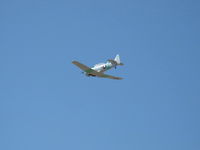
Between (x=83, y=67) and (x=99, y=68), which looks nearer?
(x=83, y=67)

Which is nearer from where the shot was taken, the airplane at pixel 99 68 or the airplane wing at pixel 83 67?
the airplane wing at pixel 83 67

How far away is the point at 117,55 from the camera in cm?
11425

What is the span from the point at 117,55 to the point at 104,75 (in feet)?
17.8

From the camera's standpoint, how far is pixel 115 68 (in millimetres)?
111000

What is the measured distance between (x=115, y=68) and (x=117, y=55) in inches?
175

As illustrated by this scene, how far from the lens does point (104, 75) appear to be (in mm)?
114750

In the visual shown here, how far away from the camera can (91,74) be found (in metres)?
111

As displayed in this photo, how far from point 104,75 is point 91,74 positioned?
5096 mm

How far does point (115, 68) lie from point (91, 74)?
547cm

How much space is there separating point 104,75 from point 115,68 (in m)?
4.71

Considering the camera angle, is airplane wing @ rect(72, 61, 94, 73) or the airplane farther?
the airplane

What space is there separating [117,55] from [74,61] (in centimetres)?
1113
